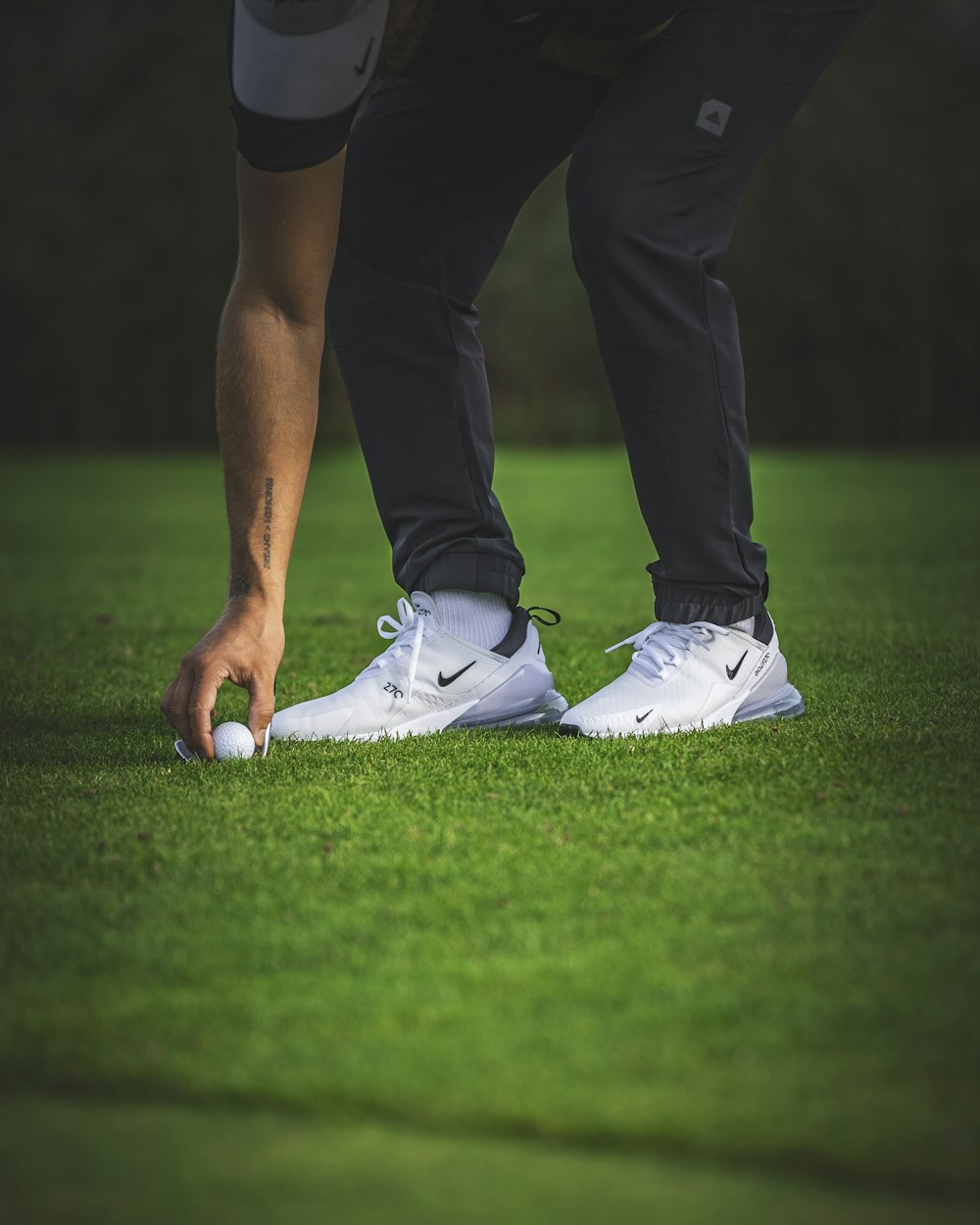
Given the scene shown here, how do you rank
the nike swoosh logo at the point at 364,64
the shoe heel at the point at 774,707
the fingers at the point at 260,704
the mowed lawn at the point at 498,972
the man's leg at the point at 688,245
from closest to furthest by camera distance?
the mowed lawn at the point at 498,972
the nike swoosh logo at the point at 364,64
the fingers at the point at 260,704
the man's leg at the point at 688,245
the shoe heel at the point at 774,707

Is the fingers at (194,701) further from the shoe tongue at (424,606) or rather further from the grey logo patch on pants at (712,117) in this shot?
the grey logo patch on pants at (712,117)

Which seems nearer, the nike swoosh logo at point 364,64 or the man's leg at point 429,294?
the nike swoosh logo at point 364,64

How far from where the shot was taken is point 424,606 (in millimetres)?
1876

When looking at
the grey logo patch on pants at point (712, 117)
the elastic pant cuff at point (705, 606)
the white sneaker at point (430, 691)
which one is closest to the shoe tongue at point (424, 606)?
the white sneaker at point (430, 691)

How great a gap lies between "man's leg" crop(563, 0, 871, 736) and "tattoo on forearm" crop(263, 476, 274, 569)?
429 millimetres

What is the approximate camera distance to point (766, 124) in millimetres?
1771

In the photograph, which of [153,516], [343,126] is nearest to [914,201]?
[153,516]

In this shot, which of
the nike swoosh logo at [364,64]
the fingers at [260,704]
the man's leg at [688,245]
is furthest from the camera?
the man's leg at [688,245]

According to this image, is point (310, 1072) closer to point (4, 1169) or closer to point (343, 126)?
point (4, 1169)

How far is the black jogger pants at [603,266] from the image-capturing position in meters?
1.72

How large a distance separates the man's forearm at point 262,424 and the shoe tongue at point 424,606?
308 mm

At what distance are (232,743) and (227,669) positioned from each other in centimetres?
14

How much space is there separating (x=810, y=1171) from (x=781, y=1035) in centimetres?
A: 13

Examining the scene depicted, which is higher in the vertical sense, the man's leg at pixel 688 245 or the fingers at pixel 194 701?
the man's leg at pixel 688 245
